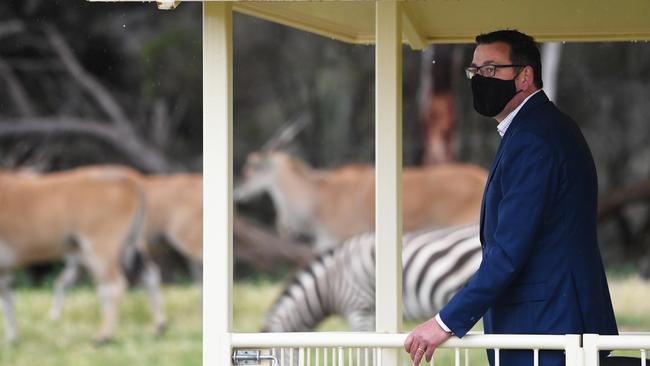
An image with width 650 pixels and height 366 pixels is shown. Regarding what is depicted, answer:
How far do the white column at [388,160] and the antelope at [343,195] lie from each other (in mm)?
7724

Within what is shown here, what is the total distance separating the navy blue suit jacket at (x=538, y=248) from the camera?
157 inches

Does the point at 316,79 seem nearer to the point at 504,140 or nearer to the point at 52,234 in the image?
the point at 52,234

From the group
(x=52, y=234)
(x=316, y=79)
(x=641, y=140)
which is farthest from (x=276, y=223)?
(x=641, y=140)

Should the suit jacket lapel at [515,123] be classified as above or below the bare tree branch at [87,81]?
below

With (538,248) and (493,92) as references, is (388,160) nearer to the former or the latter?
(493,92)

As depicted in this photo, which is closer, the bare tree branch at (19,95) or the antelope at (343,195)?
the antelope at (343,195)

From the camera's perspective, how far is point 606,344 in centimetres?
383

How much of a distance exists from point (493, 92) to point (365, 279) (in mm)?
7898

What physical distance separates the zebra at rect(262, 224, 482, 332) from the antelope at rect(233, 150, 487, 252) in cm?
18

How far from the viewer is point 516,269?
13.1 ft

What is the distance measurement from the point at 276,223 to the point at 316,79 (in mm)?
1376

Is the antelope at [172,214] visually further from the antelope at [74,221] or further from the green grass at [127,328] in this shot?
the green grass at [127,328]

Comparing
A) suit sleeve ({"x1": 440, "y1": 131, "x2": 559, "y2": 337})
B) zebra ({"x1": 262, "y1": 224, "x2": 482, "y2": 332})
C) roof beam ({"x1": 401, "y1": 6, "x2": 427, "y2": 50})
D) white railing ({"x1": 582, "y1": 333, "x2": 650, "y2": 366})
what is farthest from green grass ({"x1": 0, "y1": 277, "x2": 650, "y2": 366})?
white railing ({"x1": 582, "y1": 333, "x2": 650, "y2": 366})

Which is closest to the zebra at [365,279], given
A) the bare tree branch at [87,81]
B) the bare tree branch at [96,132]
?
the bare tree branch at [96,132]
